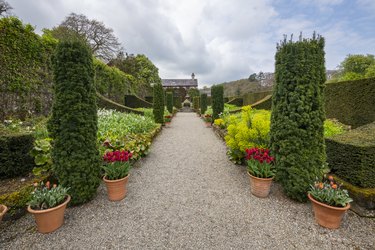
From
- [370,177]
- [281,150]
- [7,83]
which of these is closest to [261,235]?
[281,150]

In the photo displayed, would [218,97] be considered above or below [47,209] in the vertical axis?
above

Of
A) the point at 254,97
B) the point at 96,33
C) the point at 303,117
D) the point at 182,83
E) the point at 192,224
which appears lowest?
the point at 192,224

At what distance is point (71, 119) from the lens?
2496 millimetres

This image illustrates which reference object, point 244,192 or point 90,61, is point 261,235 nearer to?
point 244,192

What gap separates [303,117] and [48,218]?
13.1ft

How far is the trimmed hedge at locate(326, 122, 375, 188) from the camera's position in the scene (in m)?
2.54

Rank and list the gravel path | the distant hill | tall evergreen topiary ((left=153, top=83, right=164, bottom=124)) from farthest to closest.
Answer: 1. the distant hill
2. tall evergreen topiary ((left=153, top=83, right=164, bottom=124))
3. the gravel path

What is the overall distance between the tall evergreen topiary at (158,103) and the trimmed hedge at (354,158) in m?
8.37

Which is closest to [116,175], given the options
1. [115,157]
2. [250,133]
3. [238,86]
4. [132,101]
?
[115,157]

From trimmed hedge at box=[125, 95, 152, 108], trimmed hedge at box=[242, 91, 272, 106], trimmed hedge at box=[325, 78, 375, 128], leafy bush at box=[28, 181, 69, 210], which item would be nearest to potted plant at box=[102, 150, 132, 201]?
leafy bush at box=[28, 181, 69, 210]

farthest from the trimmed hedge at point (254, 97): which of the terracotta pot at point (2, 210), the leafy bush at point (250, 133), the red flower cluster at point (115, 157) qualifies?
the terracotta pot at point (2, 210)

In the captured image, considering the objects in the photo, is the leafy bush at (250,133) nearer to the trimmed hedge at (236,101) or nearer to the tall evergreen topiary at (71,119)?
the tall evergreen topiary at (71,119)

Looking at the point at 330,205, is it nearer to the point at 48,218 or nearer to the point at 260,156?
the point at 260,156

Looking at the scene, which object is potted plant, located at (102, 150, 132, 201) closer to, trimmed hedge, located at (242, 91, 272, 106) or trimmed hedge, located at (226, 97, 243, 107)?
trimmed hedge, located at (242, 91, 272, 106)
